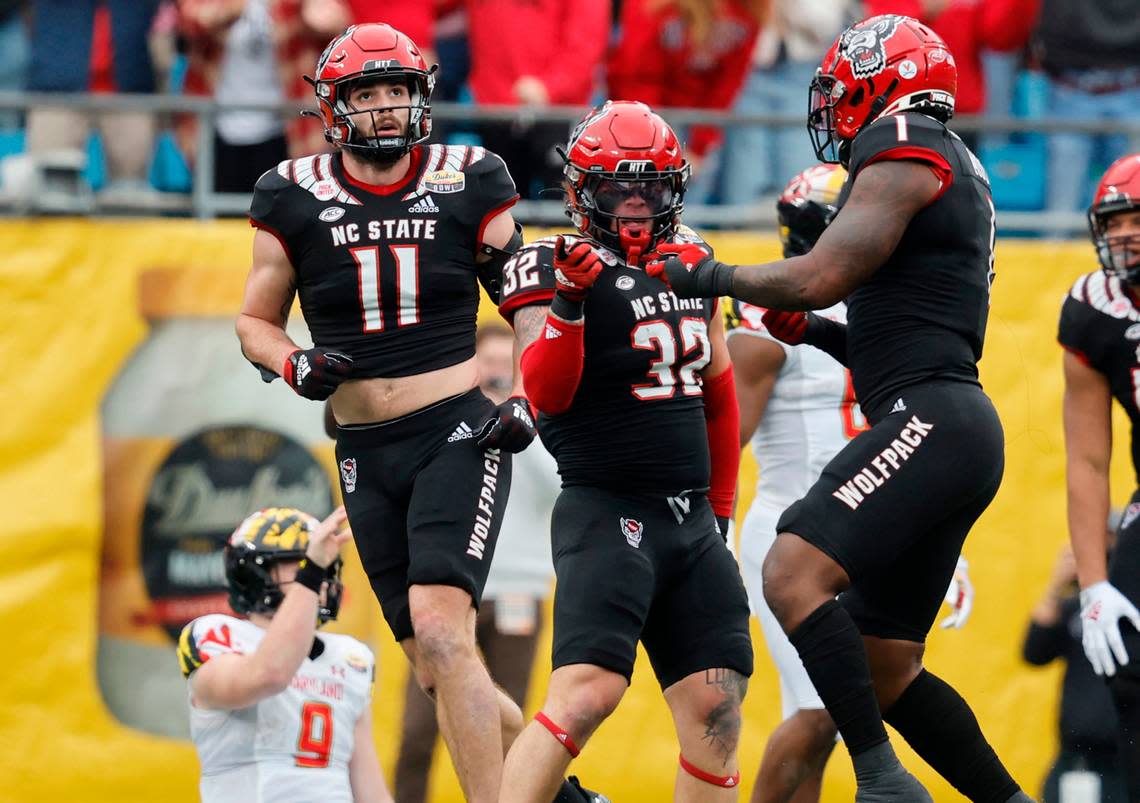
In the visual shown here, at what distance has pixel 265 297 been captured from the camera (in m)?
5.81

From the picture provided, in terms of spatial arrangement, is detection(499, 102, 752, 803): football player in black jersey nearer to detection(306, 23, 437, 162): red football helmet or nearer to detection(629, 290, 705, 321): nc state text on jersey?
detection(629, 290, 705, 321): nc state text on jersey

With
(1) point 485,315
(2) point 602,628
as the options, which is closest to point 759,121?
(1) point 485,315

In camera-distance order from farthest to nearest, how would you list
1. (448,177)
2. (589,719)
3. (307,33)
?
(307,33) → (448,177) → (589,719)

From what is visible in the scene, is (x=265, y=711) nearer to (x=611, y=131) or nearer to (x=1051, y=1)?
(x=611, y=131)

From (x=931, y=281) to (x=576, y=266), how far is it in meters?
1.00

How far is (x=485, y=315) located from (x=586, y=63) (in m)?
1.39

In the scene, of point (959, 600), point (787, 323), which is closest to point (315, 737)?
point (787, 323)

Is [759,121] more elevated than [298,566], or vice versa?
[759,121]

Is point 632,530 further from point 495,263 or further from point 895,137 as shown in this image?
point 895,137

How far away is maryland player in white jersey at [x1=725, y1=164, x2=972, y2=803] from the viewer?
6.51 metres

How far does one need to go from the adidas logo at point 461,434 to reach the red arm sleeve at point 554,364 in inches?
23.8

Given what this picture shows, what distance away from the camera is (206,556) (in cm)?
796

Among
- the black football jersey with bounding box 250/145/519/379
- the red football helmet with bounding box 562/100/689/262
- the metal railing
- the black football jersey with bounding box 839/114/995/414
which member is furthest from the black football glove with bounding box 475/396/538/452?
the metal railing

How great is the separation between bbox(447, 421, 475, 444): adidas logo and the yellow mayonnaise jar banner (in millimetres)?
2456
